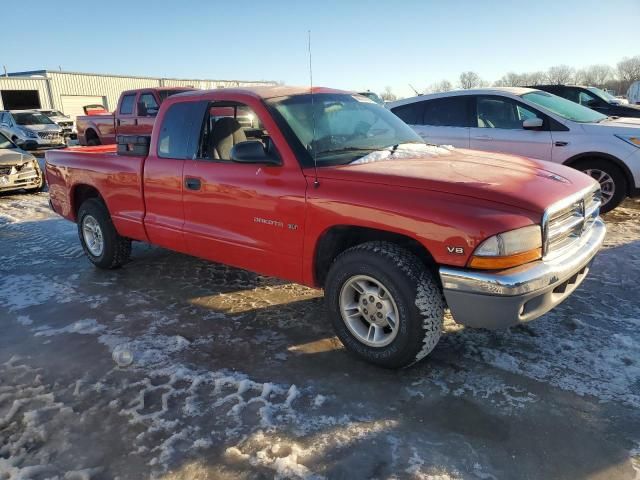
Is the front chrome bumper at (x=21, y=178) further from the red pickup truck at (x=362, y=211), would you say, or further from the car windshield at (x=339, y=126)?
the car windshield at (x=339, y=126)

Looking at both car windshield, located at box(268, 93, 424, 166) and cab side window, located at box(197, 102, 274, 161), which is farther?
cab side window, located at box(197, 102, 274, 161)

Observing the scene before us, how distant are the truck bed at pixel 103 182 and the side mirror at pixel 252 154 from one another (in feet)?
4.99

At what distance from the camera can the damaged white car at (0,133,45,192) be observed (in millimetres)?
10000

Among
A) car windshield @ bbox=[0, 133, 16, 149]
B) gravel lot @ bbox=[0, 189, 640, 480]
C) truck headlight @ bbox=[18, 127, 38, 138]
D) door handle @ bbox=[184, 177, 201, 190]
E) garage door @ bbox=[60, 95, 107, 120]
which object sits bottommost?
gravel lot @ bbox=[0, 189, 640, 480]

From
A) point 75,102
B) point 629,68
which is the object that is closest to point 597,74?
point 629,68

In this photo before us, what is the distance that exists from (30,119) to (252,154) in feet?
65.6

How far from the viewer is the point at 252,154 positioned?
3.51 meters

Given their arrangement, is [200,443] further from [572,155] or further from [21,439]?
[572,155]

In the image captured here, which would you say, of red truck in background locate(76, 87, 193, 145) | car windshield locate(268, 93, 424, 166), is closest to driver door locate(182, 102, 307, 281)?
car windshield locate(268, 93, 424, 166)

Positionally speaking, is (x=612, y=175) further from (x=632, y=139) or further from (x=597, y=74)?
(x=597, y=74)

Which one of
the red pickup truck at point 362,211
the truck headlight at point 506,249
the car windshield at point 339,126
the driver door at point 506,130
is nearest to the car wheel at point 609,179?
the driver door at point 506,130

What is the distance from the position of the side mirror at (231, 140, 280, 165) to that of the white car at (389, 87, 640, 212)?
175 inches

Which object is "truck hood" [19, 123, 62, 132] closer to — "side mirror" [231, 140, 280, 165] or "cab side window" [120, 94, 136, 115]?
"cab side window" [120, 94, 136, 115]

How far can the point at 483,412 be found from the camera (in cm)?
277
